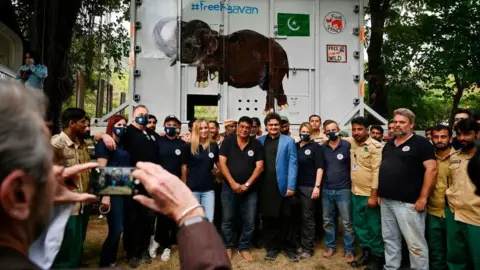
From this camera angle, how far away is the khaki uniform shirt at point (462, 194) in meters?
4.14

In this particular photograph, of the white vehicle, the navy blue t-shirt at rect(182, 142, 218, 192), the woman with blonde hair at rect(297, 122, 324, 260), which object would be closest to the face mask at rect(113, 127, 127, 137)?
the navy blue t-shirt at rect(182, 142, 218, 192)

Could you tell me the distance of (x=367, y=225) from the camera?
546 centimetres

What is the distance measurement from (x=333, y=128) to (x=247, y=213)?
1734mm

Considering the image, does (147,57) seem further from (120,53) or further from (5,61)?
(120,53)

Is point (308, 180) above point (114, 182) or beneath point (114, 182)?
beneath

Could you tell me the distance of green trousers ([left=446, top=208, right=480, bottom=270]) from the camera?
418 centimetres

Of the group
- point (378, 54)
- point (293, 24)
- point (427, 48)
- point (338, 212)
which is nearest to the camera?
point (338, 212)

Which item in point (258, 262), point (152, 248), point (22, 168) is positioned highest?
point (22, 168)

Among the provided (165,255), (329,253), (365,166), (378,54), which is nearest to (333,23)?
(365,166)

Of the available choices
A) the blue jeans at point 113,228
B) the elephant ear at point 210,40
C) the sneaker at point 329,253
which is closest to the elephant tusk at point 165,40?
the elephant ear at point 210,40

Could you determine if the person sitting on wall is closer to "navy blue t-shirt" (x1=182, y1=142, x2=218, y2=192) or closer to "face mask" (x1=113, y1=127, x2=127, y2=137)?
"face mask" (x1=113, y1=127, x2=127, y2=137)

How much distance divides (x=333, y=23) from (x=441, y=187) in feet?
10.7

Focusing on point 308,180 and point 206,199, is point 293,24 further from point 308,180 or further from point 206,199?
point 206,199

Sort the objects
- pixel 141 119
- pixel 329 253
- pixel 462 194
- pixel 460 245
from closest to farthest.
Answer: pixel 462 194 → pixel 460 245 → pixel 141 119 → pixel 329 253
